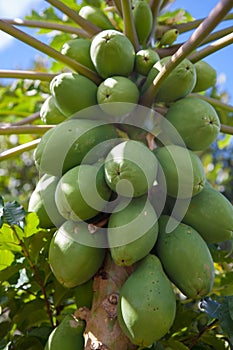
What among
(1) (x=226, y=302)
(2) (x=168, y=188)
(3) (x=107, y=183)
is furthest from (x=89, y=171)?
(1) (x=226, y=302)

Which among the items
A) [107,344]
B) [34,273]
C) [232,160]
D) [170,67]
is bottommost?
[232,160]

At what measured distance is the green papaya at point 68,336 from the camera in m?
1.14

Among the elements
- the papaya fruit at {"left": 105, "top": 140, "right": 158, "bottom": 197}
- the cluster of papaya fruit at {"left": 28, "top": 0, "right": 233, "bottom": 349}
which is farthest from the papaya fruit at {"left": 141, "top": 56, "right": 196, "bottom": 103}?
the papaya fruit at {"left": 105, "top": 140, "right": 158, "bottom": 197}

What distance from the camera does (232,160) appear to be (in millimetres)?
7551

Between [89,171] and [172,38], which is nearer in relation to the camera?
[89,171]

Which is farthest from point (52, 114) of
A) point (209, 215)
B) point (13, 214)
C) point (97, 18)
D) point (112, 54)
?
point (209, 215)

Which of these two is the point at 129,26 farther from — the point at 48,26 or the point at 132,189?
the point at 132,189

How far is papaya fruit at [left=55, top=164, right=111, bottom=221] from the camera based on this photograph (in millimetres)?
1129

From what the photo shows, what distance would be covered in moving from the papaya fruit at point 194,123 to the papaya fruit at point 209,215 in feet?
0.53

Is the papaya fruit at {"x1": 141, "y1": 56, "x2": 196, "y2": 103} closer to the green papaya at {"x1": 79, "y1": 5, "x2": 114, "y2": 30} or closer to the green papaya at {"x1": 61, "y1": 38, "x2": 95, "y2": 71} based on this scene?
the green papaya at {"x1": 61, "y1": 38, "x2": 95, "y2": 71}

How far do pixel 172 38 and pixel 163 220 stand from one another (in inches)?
32.5

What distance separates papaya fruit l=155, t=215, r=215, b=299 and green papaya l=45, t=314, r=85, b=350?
27 centimetres

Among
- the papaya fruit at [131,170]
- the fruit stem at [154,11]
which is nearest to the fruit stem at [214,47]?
the fruit stem at [154,11]

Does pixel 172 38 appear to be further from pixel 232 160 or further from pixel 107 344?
pixel 232 160
